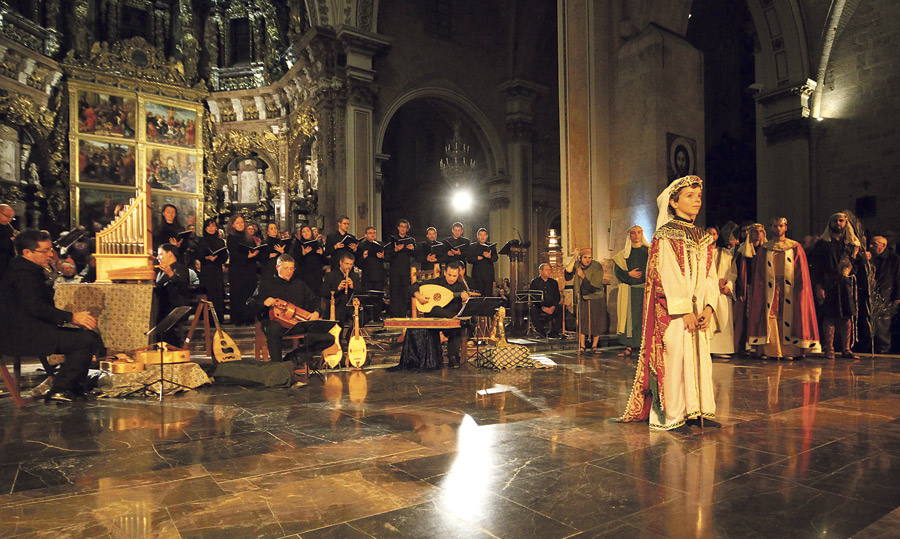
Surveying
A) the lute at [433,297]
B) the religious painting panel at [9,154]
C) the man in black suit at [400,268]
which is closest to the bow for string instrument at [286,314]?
the lute at [433,297]

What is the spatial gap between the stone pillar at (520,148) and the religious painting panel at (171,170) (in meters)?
10.0

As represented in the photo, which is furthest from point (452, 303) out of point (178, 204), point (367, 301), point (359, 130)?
point (178, 204)

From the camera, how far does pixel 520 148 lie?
18.6 m

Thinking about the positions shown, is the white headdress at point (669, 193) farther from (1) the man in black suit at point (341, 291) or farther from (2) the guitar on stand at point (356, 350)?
(1) the man in black suit at point (341, 291)

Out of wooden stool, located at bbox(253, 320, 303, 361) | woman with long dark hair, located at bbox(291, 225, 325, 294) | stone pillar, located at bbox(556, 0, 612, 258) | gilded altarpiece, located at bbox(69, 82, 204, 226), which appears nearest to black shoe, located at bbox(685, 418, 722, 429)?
wooden stool, located at bbox(253, 320, 303, 361)

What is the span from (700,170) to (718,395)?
253 inches

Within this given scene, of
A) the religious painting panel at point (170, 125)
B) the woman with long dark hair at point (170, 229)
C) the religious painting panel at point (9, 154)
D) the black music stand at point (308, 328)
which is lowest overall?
the black music stand at point (308, 328)

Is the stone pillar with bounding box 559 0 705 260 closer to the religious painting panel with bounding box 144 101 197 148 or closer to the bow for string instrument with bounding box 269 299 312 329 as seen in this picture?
the bow for string instrument with bounding box 269 299 312 329

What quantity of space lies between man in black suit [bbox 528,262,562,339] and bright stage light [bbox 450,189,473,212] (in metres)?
8.66

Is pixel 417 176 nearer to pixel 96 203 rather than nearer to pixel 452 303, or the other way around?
pixel 96 203

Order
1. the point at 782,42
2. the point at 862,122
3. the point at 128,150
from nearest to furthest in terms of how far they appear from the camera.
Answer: the point at 862,122
the point at 782,42
the point at 128,150

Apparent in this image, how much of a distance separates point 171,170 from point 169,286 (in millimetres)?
12798

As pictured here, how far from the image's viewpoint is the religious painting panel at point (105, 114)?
55.3 ft

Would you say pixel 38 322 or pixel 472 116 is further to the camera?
pixel 472 116
